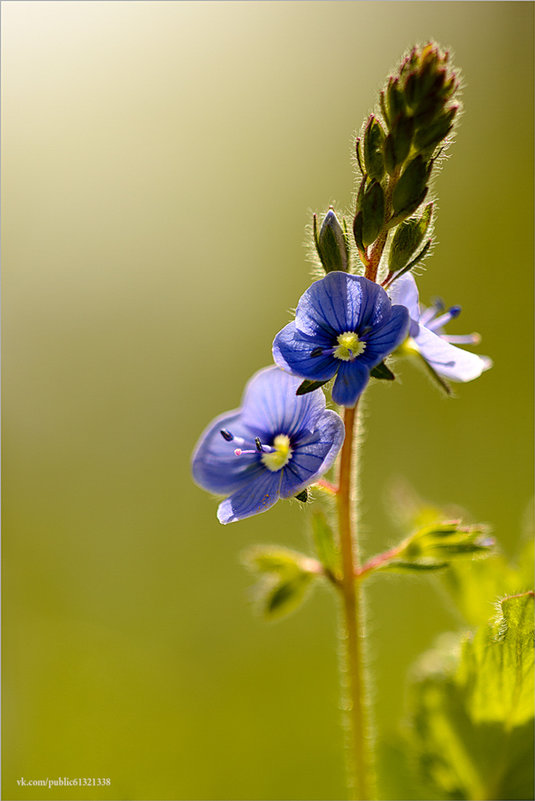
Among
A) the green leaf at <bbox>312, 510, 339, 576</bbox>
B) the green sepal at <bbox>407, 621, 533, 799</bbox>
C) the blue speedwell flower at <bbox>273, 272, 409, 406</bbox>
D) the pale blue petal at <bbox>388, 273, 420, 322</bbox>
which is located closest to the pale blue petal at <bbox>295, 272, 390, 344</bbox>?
the blue speedwell flower at <bbox>273, 272, 409, 406</bbox>

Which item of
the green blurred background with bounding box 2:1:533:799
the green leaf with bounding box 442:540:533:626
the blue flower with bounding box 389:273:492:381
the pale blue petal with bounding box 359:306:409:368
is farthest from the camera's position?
the green blurred background with bounding box 2:1:533:799

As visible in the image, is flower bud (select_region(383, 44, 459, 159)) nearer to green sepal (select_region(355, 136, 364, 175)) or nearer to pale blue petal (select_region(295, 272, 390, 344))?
green sepal (select_region(355, 136, 364, 175))

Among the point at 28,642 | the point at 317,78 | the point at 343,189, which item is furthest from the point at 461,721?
the point at 317,78

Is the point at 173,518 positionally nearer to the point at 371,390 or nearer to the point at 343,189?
the point at 371,390

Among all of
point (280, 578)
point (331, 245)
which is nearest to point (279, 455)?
point (280, 578)

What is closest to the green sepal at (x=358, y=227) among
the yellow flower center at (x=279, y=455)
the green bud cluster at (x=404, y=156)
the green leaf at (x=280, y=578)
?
the green bud cluster at (x=404, y=156)

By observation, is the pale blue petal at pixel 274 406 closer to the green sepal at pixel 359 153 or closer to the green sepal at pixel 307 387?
the green sepal at pixel 307 387

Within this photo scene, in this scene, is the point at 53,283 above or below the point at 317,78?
below
